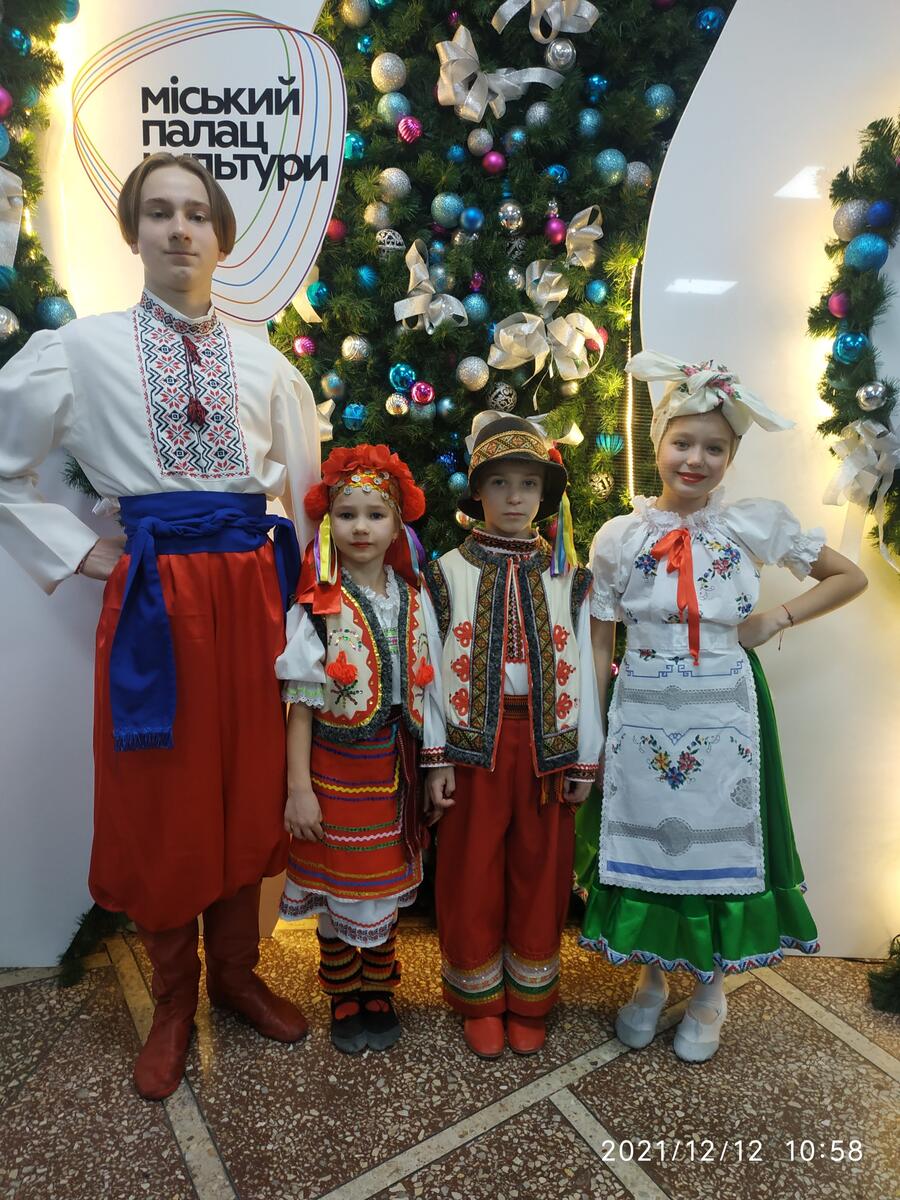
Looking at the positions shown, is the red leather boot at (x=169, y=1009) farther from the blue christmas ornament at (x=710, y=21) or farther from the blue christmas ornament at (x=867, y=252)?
the blue christmas ornament at (x=710, y=21)

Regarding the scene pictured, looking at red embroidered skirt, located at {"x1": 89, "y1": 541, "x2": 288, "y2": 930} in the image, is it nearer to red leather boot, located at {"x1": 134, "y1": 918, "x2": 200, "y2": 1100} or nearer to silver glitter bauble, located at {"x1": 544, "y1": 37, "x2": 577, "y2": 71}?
red leather boot, located at {"x1": 134, "y1": 918, "x2": 200, "y2": 1100}

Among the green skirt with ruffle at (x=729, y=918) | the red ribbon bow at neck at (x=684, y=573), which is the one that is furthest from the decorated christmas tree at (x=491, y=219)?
the green skirt with ruffle at (x=729, y=918)

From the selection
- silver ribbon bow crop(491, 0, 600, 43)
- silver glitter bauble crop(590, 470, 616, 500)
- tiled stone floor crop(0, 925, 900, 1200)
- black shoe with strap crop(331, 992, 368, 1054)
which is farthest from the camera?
silver glitter bauble crop(590, 470, 616, 500)

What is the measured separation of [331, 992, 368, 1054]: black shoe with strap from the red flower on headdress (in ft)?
4.44

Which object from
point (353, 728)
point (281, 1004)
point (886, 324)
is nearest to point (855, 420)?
point (886, 324)

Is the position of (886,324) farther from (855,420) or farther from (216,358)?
(216,358)

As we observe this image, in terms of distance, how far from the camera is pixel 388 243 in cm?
217

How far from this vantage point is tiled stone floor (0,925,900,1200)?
1.61 meters

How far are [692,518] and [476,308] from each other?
0.92 metres

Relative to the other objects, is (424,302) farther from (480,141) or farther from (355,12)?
(355,12)

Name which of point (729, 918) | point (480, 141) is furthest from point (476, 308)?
point (729, 918)

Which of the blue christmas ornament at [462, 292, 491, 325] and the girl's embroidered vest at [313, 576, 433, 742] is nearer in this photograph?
the girl's embroidered vest at [313, 576, 433, 742]

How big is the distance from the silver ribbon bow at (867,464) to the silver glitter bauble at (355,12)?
6.15 ft

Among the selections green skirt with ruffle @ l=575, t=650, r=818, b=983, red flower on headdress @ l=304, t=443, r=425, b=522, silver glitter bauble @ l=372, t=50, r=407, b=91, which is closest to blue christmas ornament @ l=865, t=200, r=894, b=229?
green skirt with ruffle @ l=575, t=650, r=818, b=983
